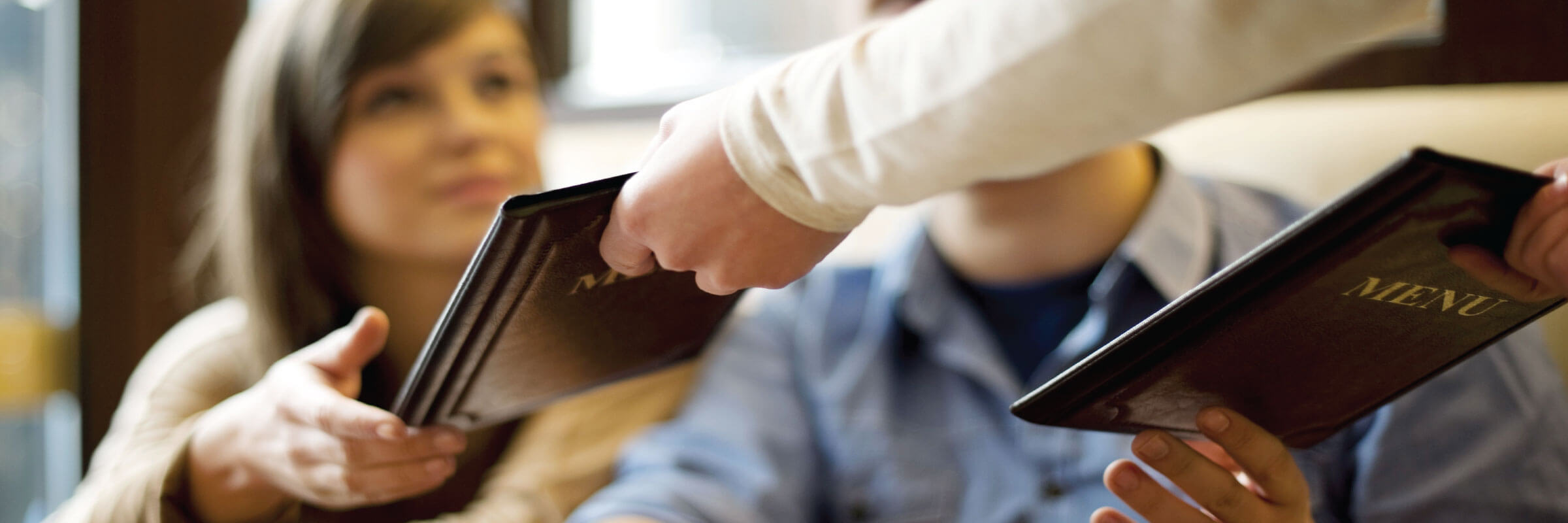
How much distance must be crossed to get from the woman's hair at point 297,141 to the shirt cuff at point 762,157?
20.6 inches

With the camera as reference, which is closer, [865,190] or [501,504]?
[865,190]

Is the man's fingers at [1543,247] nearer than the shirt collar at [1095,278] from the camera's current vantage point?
Yes

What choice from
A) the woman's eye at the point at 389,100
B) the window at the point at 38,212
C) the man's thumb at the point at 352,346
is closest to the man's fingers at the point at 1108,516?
the man's thumb at the point at 352,346

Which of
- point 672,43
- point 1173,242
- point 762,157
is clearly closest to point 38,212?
point 672,43

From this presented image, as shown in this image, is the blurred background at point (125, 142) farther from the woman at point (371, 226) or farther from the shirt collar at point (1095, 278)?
the woman at point (371, 226)

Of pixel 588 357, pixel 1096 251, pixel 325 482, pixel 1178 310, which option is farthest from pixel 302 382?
pixel 1096 251

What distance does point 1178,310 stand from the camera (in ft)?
1.21

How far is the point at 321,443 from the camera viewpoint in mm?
545

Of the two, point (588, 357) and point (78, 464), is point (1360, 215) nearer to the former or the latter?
point (588, 357)

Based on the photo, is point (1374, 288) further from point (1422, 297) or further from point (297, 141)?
point (297, 141)

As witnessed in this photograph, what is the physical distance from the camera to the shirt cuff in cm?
41

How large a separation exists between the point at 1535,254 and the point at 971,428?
460mm

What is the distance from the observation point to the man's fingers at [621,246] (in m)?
0.42

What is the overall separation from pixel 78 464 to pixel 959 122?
130cm
